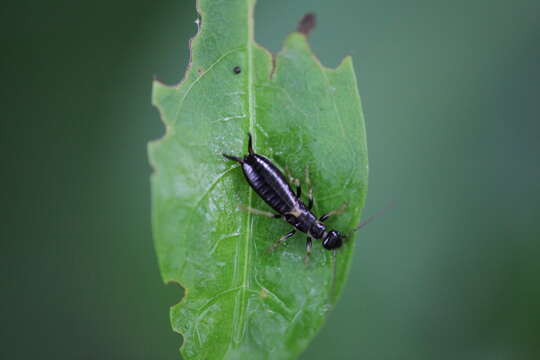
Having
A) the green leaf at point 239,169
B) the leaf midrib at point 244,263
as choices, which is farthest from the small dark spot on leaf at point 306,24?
the leaf midrib at point 244,263

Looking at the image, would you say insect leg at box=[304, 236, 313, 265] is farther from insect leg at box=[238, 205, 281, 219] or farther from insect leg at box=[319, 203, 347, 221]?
insect leg at box=[238, 205, 281, 219]

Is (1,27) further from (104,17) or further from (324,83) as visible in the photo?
(324,83)

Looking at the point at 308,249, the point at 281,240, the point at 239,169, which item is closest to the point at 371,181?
the point at 308,249

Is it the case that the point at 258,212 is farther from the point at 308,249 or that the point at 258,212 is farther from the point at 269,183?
the point at 308,249

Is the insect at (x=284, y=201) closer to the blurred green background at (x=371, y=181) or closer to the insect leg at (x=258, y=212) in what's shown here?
the insect leg at (x=258, y=212)

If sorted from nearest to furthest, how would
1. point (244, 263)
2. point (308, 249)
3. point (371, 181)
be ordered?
point (244, 263) → point (308, 249) → point (371, 181)

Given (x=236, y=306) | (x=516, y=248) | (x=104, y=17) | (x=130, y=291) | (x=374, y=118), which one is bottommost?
(x=516, y=248)

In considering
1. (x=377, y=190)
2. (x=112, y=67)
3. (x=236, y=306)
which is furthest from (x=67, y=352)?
(x=377, y=190)
